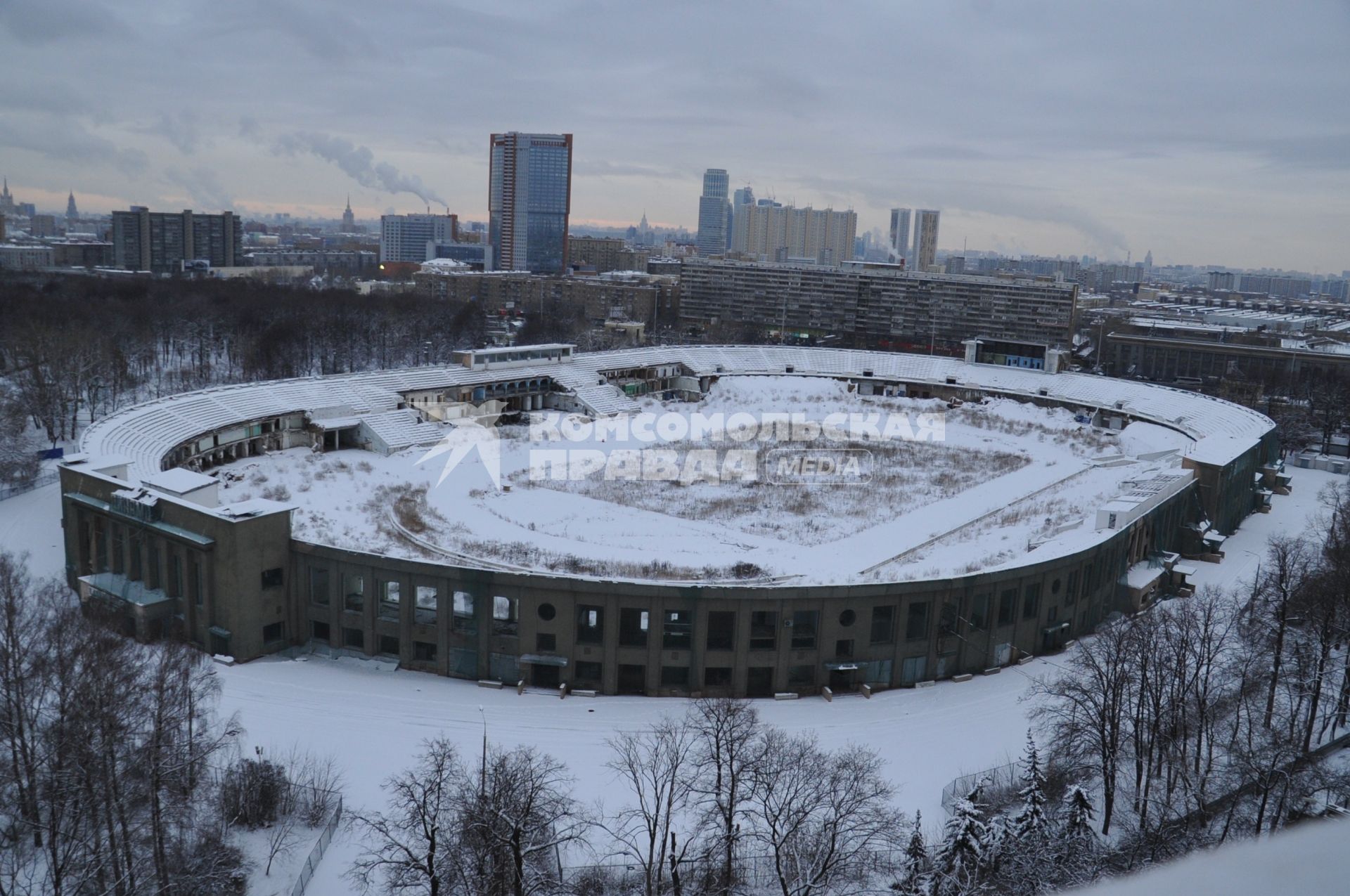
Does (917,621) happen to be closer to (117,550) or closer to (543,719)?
(543,719)

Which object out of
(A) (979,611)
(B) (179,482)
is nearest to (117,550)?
(B) (179,482)

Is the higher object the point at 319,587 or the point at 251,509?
the point at 251,509

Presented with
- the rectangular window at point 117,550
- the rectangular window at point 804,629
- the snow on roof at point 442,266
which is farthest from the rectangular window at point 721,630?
the snow on roof at point 442,266

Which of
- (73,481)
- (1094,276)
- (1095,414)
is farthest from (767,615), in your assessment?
(1094,276)

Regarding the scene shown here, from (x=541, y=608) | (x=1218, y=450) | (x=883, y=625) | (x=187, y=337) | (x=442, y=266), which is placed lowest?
(x=883, y=625)

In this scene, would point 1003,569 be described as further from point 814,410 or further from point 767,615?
point 814,410

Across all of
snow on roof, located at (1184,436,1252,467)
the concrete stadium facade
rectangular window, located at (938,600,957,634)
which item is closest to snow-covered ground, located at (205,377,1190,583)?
snow on roof, located at (1184,436,1252,467)

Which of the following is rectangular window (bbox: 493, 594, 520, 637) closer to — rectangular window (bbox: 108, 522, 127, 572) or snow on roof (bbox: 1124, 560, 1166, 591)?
rectangular window (bbox: 108, 522, 127, 572)
